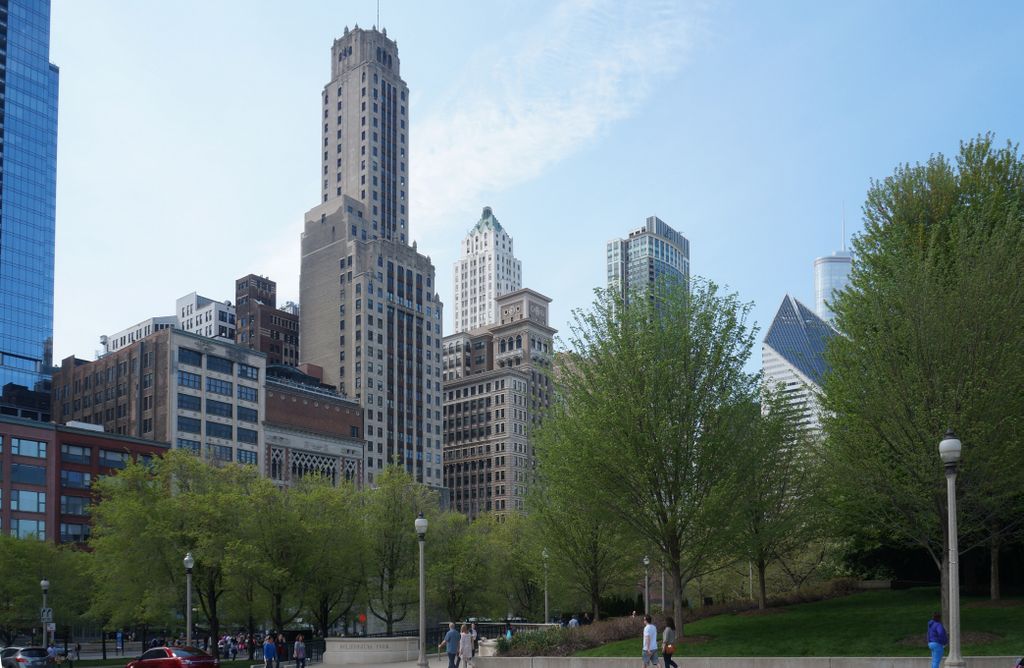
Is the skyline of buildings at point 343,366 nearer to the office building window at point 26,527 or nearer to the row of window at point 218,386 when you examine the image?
the row of window at point 218,386

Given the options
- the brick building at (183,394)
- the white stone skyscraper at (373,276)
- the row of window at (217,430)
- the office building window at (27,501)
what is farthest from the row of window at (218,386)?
the white stone skyscraper at (373,276)

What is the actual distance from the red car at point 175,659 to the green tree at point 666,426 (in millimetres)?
16549

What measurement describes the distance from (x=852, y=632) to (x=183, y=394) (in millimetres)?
106211

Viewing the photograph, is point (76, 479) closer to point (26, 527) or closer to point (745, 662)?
point (26, 527)

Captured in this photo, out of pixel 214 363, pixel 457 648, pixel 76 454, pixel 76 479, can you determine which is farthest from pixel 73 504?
pixel 457 648

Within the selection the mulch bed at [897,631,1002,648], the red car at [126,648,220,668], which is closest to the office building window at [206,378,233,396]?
the red car at [126,648,220,668]

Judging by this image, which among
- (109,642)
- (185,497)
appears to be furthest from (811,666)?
(109,642)

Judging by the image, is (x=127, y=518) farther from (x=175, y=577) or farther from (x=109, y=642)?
(x=109, y=642)

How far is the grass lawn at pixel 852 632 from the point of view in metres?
32.7

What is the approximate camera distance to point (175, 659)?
41000mm

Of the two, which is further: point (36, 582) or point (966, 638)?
point (36, 582)

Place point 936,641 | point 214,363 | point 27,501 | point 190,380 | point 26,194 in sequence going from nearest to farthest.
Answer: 1. point 936,641
2. point 27,501
3. point 190,380
4. point 214,363
5. point 26,194

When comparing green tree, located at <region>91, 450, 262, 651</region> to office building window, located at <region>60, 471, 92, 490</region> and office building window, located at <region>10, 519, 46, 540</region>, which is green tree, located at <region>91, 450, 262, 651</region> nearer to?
office building window, located at <region>10, 519, 46, 540</region>

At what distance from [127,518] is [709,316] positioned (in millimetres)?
36640
